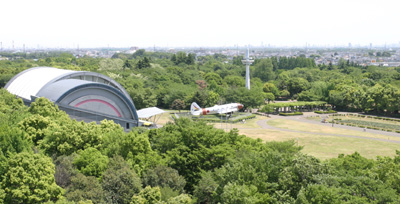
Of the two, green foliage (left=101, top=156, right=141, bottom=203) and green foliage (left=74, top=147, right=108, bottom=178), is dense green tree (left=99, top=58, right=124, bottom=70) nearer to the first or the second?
green foliage (left=74, top=147, right=108, bottom=178)

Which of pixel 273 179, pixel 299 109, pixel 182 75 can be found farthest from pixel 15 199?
pixel 182 75

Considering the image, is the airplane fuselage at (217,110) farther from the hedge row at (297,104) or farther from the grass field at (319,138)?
the hedge row at (297,104)

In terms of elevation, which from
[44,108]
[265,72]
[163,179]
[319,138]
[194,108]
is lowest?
[319,138]

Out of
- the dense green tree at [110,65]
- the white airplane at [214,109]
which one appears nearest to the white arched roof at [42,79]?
the white airplane at [214,109]

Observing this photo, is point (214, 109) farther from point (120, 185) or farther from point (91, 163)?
point (120, 185)

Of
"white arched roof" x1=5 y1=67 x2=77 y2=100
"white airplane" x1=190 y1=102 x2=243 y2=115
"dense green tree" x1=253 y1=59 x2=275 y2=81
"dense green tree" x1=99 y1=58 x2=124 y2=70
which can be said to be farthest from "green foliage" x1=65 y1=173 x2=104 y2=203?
"dense green tree" x1=253 y1=59 x2=275 y2=81

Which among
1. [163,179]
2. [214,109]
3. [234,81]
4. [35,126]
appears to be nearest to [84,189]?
[163,179]

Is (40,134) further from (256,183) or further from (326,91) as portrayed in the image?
(326,91)
